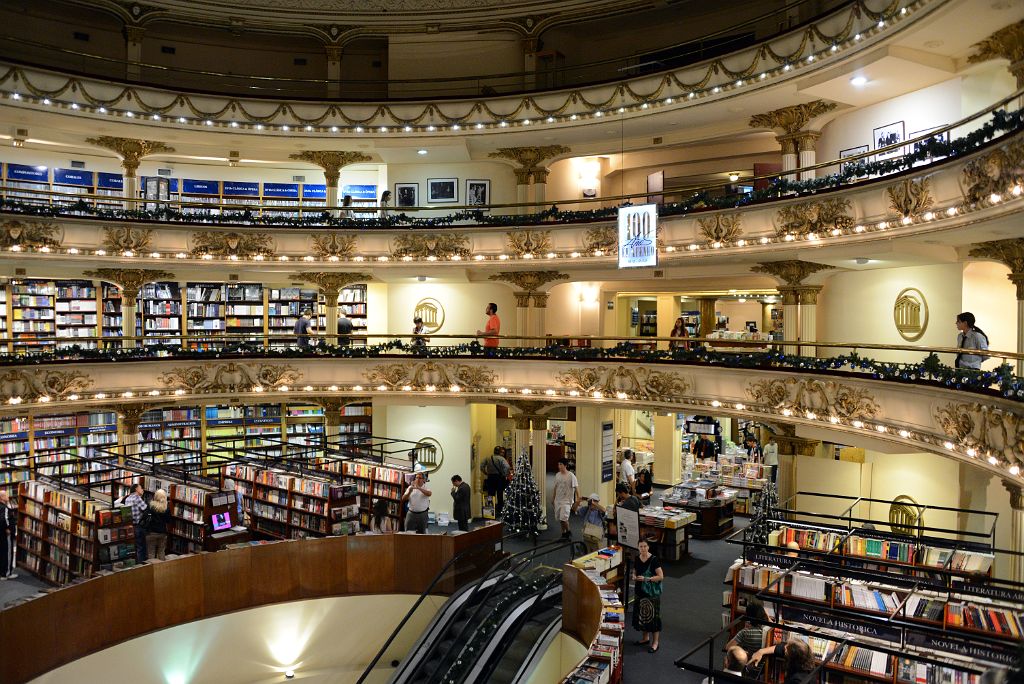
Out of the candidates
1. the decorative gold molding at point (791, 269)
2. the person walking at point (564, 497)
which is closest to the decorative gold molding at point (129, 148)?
the person walking at point (564, 497)

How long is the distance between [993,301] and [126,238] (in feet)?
57.2

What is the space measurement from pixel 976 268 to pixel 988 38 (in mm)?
3719

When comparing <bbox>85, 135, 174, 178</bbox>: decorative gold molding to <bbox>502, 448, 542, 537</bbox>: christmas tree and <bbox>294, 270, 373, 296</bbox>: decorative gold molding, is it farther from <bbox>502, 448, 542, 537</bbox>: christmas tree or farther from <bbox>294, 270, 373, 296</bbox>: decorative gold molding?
<bbox>502, 448, 542, 537</bbox>: christmas tree

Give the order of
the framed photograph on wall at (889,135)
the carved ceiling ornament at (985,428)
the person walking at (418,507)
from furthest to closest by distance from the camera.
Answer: the framed photograph on wall at (889,135)
the person walking at (418,507)
the carved ceiling ornament at (985,428)

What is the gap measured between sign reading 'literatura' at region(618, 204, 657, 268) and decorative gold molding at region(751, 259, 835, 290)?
8.08 feet

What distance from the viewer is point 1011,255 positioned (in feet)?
35.7

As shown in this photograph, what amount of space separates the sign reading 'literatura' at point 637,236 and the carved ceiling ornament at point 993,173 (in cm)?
624

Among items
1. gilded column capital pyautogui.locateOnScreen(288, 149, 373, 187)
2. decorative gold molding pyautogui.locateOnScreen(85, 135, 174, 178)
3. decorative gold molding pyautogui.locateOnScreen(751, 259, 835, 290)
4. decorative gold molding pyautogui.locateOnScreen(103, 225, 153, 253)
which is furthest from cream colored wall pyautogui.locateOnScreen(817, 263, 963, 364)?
decorative gold molding pyautogui.locateOnScreen(85, 135, 174, 178)

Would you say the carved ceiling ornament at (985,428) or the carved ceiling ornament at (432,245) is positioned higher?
the carved ceiling ornament at (432,245)

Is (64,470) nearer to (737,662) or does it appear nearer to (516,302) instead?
(516,302)

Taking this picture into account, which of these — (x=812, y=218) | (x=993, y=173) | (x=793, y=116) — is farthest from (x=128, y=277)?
(x=993, y=173)

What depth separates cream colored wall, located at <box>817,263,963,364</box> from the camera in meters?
13.6

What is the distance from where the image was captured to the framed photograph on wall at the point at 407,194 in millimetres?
21000

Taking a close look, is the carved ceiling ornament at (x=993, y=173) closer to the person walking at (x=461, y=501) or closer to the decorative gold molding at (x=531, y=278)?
the person walking at (x=461, y=501)
